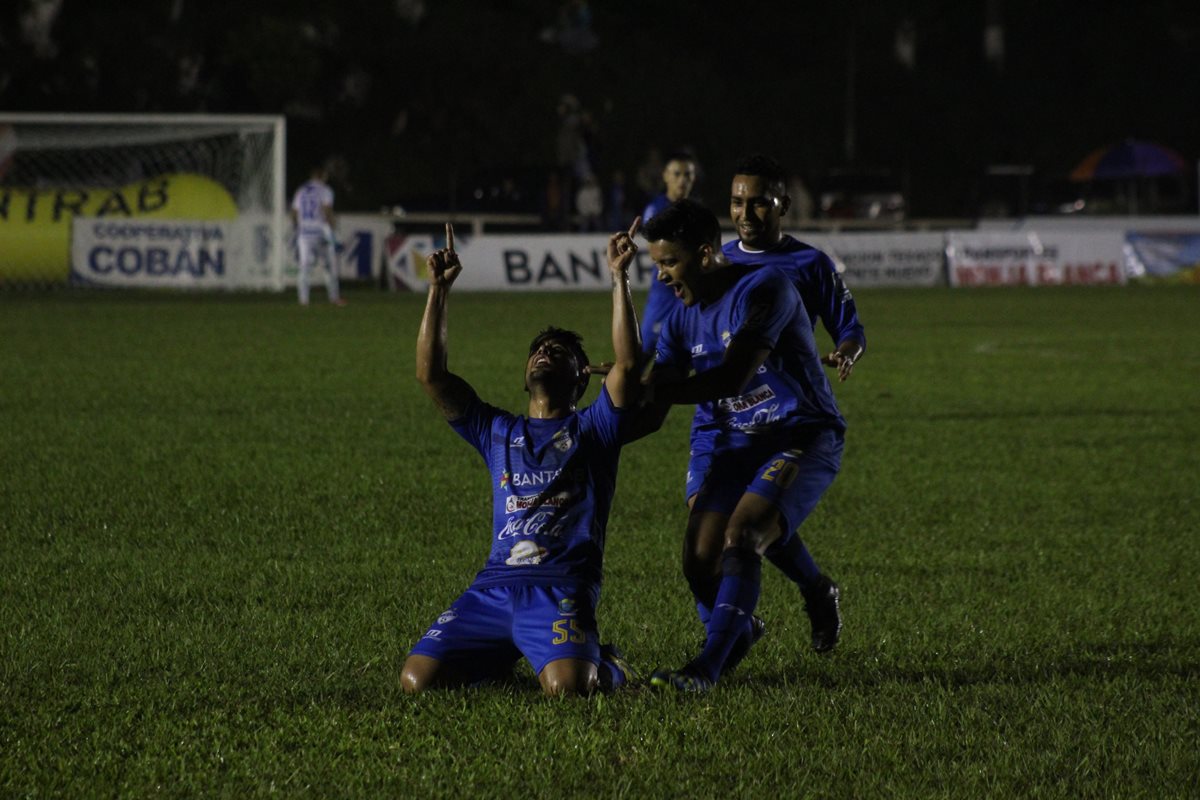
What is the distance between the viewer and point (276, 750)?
4516 mm

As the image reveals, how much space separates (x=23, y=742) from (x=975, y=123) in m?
50.9

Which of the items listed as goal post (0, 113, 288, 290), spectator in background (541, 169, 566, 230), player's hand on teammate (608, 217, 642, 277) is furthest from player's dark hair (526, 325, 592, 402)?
spectator in background (541, 169, 566, 230)

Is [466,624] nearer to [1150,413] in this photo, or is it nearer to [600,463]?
[600,463]

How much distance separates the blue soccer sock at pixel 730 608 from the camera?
16.9ft

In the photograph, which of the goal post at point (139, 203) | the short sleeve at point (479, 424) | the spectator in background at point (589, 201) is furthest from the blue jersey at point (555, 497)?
the spectator in background at point (589, 201)

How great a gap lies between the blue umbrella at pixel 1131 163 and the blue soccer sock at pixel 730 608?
124 feet

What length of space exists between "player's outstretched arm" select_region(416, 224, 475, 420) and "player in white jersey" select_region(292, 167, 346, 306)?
19.5m

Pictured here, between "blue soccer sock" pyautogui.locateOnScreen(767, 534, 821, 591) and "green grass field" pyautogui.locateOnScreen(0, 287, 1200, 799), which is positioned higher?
"blue soccer sock" pyautogui.locateOnScreen(767, 534, 821, 591)

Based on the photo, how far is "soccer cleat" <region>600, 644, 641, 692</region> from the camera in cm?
510

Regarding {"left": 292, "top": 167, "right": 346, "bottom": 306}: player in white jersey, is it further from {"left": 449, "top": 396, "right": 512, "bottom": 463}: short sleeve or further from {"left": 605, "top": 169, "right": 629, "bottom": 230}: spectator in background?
{"left": 449, "top": 396, "right": 512, "bottom": 463}: short sleeve

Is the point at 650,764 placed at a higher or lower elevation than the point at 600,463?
lower

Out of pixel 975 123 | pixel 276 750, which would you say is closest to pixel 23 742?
pixel 276 750

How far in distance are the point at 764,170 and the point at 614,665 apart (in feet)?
5.87

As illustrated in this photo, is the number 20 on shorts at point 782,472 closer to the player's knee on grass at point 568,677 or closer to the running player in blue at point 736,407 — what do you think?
the running player in blue at point 736,407
